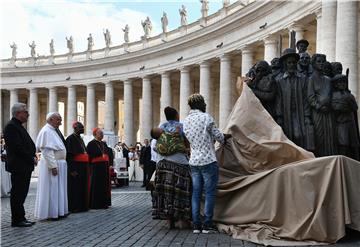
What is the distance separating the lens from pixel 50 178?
35.3 feet

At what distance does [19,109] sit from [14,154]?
91 cm

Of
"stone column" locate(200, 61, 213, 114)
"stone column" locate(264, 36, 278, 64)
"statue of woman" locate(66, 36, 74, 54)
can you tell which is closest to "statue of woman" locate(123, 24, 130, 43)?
"statue of woman" locate(66, 36, 74, 54)

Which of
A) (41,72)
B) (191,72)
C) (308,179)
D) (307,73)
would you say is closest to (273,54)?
(191,72)

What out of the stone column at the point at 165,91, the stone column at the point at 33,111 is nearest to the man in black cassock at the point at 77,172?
the stone column at the point at 165,91

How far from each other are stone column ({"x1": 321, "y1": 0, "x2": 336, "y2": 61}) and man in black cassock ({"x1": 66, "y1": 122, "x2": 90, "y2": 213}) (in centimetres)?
1450

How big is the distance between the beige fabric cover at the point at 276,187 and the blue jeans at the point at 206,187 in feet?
1.25

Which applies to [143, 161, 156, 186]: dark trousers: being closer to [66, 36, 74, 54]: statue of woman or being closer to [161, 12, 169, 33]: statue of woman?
[161, 12, 169, 33]: statue of woman

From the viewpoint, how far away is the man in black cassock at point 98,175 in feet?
43.2

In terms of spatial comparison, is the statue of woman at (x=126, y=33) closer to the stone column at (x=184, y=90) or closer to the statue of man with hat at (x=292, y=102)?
the stone column at (x=184, y=90)

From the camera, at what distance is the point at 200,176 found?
835cm

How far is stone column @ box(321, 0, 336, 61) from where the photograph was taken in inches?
907

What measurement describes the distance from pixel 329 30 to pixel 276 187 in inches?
684

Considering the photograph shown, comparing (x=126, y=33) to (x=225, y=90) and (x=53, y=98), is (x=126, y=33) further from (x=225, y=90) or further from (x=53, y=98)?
(x=225, y=90)

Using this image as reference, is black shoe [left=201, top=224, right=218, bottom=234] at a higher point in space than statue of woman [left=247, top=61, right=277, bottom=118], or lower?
lower
